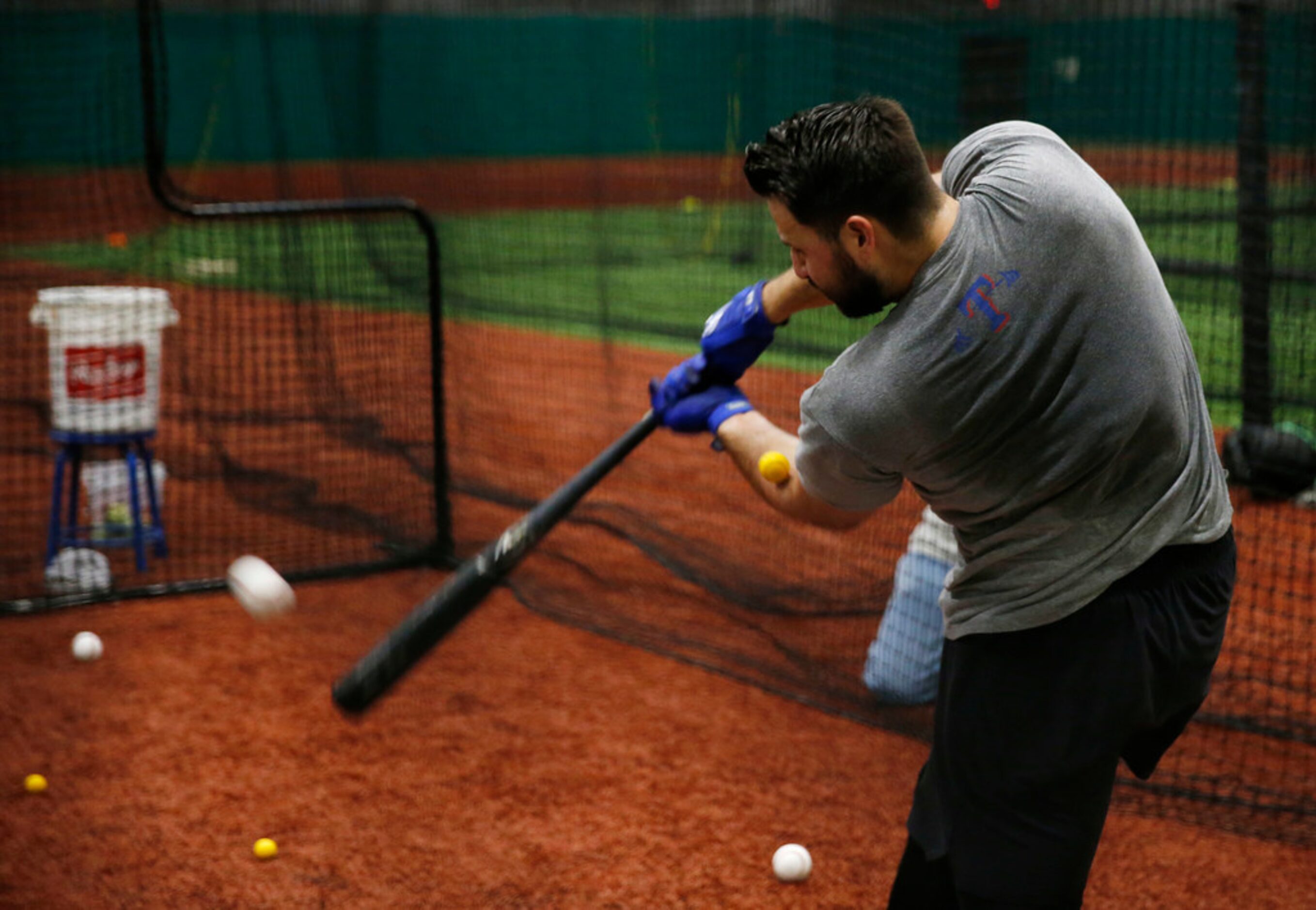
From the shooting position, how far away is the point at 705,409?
2.87 metres

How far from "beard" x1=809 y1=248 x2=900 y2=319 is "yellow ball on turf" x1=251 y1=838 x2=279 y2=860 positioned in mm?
2211

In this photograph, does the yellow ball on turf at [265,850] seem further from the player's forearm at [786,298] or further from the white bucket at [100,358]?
the white bucket at [100,358]

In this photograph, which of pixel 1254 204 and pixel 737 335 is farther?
pixel 1254 204

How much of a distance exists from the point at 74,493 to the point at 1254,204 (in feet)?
18.3

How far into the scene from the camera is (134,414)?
207 inches

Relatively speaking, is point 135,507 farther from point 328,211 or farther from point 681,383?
point 681,383

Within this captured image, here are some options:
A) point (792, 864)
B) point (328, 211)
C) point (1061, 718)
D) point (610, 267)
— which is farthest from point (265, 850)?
point (610, 267)

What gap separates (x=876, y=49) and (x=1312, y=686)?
4.63 meters

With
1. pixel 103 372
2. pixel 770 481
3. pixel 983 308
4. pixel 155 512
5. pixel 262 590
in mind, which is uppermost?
pixel 983 308

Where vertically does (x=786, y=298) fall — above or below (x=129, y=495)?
above

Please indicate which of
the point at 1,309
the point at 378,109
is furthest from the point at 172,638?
the point at 378,109

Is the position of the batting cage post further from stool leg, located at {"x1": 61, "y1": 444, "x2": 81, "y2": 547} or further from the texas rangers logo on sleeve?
the texas rangers logo on sleeve

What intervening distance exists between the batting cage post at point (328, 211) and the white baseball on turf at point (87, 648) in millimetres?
1412

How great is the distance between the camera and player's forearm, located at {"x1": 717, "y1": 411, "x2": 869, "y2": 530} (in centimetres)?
249
